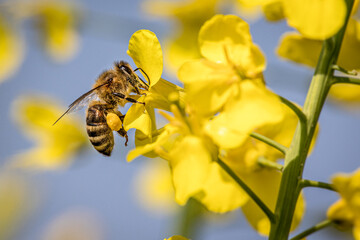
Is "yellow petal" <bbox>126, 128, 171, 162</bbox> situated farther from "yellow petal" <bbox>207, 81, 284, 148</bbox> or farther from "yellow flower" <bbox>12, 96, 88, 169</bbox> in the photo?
"yellow flower" <bbox>12, 96, 88, 169</bbox>

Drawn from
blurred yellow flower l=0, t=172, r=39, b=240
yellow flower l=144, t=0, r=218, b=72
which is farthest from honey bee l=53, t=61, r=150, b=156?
blurred yellow flower l=0, t=172, r=39, b=240

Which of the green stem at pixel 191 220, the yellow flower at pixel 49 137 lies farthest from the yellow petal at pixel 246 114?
the yellow flower at pixel 49 137

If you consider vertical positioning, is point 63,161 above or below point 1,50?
below

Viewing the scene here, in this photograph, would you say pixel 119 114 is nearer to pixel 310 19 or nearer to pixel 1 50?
pixel 310 19

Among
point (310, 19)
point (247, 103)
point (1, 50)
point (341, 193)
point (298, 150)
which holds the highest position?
point (310, 19)

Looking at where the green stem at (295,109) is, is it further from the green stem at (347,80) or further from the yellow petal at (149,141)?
the yellow petal at (149,141)

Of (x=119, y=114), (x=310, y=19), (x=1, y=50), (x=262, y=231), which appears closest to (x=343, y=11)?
(x=310, y=19)
